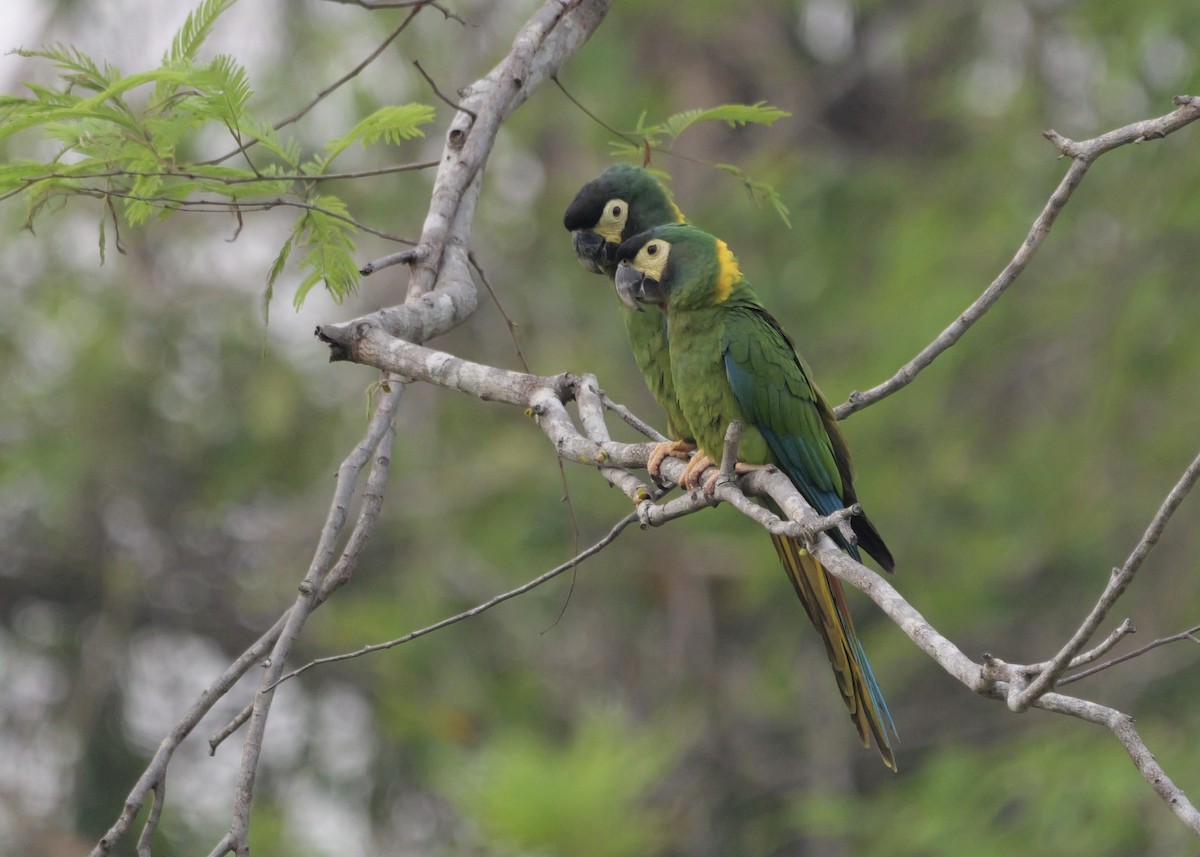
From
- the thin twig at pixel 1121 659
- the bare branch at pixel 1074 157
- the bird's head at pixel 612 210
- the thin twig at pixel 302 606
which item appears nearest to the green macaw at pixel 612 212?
the bird's head at pixel 612 210

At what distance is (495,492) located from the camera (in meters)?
7.45

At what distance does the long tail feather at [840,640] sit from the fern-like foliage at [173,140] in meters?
1.33

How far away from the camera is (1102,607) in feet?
4.87

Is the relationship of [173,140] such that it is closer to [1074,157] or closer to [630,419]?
[630,419]

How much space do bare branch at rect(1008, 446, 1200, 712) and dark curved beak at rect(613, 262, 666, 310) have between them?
2.12 metres

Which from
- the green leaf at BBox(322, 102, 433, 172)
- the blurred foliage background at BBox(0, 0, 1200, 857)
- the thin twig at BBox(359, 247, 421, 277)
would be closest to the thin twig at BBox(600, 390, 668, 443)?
the thin twig at BBox(359, 247, 421, 277)

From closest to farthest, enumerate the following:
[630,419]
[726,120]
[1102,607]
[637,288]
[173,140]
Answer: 1. [1102,607]
2. [173,140]
3. [630,419]
4. [726,120]
5. [637,288]

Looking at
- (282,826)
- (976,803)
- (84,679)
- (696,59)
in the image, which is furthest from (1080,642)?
(696,59)

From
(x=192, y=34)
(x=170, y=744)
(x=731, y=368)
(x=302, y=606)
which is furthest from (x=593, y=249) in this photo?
(x=170, y=744)

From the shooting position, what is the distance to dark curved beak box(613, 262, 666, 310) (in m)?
3.54

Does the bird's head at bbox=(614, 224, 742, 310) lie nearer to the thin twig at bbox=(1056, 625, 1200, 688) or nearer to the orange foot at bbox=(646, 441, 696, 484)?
the orange foot at bbox=(646, 441, 696, 484)

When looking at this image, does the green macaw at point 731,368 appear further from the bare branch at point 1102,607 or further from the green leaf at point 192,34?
the bare branch at point 1102,607

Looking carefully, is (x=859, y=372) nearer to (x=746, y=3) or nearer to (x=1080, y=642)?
(x=746, y=3)

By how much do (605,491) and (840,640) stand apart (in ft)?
13.9
